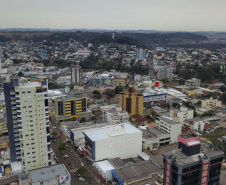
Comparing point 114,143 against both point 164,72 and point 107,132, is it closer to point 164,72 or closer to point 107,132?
point 107,132

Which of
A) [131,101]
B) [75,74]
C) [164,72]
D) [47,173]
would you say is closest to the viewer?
[47,173]

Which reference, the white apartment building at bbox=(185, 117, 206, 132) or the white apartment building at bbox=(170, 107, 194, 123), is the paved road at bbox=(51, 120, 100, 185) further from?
the white apartment building at bbox=(185, 117, 206, 132)

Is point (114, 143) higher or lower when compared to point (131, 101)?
lower

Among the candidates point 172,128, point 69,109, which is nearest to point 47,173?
point 172,128

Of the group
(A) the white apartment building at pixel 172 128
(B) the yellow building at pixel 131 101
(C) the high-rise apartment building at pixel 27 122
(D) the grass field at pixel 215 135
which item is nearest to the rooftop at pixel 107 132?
(C) the high-rise apartment building at pixel 27 122

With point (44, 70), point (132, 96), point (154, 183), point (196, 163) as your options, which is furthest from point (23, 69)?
point (196, 163)

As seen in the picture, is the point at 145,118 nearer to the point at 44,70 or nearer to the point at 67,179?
the point at 67,179
